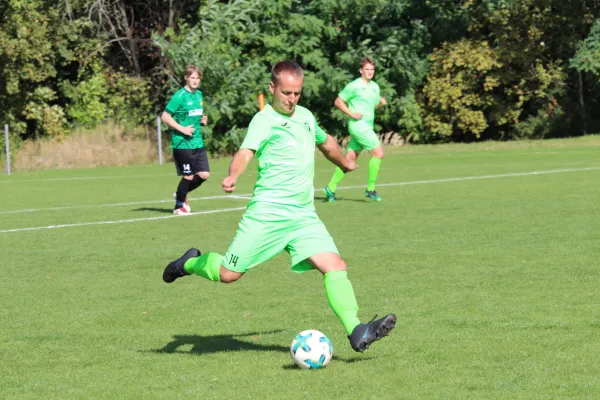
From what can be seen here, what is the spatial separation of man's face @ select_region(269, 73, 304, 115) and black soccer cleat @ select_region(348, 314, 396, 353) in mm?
1477

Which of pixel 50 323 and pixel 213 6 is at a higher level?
pixel 213 6

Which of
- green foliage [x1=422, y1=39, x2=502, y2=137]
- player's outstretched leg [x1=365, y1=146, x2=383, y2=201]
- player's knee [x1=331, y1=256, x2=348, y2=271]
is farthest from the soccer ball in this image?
green foliage [x1=422, y1=39, x2=502, y2=137]

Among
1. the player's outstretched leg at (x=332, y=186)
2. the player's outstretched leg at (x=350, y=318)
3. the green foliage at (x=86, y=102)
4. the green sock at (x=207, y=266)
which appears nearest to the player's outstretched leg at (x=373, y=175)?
the player's outstretched leg at (x=332, y=186)

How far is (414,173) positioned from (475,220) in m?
9.39

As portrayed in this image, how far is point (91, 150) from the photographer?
3303 centimetres

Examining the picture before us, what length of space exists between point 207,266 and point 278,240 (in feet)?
2.09

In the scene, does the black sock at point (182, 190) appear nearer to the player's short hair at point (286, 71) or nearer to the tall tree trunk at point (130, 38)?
the player's short hair at point (286, 71)

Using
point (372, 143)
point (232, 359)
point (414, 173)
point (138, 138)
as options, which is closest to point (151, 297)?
point (232, 359)

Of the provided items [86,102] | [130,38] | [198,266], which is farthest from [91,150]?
[198,266]

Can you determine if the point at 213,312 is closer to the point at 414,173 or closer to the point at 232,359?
the point at 232,359

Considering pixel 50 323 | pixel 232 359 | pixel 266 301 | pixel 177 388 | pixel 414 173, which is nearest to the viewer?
pixel 177 388

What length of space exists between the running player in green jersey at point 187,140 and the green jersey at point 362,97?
274cm

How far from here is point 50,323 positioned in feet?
26.3

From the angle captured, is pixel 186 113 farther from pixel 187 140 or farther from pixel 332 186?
pixel 332 186
